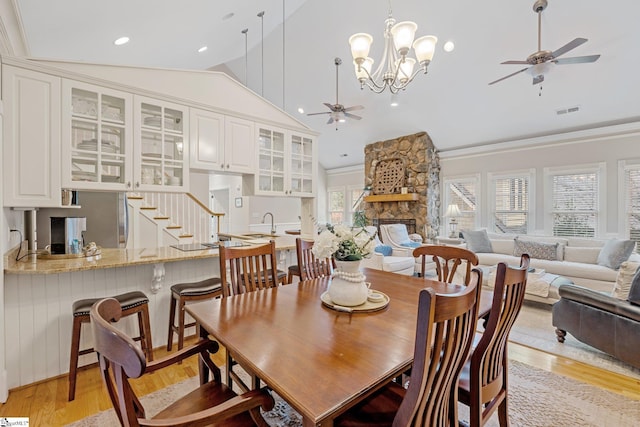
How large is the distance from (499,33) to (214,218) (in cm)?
552

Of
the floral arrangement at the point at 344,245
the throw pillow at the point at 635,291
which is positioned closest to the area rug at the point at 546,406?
the throw pillow at the point at 635,291

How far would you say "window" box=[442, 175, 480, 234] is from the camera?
22.6ft

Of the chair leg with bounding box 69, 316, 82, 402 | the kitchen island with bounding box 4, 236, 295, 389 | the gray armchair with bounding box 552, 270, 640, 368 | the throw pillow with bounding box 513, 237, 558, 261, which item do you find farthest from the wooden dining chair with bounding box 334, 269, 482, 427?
the throw pillow with bounding box 513, 237, 558, 261

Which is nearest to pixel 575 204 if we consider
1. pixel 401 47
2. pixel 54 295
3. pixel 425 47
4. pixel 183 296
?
pixel 425 47

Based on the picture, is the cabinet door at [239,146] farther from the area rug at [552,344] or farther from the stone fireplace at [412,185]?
the stone fireplace at [412,185]

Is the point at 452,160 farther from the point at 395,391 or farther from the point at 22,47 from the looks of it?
the point at 22,47

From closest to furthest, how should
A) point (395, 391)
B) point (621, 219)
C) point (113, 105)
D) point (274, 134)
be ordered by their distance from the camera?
1. point (395, 391)
2. point (113, 105)
3. point (274, 134)
4. point (621, 219)

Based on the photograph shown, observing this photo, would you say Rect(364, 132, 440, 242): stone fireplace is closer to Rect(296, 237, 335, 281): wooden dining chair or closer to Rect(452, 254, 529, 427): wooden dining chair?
Rect(296, 237, 335, 281): wooden dining chair

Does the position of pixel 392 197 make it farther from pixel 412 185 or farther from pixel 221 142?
pixel 221 142

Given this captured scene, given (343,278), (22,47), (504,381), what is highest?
(22,47)

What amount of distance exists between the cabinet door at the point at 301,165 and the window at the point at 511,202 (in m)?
4.61

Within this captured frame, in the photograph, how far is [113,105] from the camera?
2633 mm

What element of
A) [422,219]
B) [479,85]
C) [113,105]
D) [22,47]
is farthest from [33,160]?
[422,219]

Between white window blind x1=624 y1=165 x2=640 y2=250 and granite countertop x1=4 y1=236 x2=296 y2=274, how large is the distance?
257 inches
